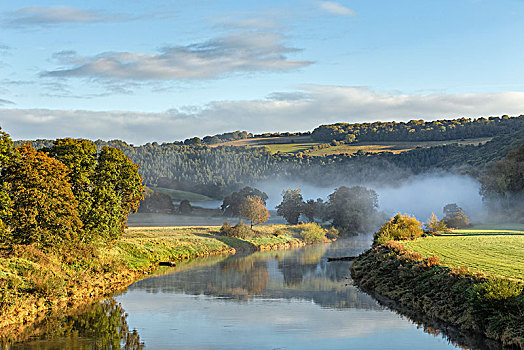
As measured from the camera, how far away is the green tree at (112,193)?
53000mm

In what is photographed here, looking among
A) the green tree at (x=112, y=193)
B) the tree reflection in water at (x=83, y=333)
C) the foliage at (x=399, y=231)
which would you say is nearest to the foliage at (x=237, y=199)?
the foliage at (x=399, y=231)

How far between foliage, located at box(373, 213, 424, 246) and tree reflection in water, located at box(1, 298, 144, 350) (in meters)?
40.1

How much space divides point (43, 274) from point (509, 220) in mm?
80965

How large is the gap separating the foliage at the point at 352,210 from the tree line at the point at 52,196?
87.5 meters

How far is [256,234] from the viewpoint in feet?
351

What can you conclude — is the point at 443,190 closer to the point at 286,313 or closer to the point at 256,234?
the point at 256,234

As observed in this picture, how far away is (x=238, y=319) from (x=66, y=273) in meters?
15.2

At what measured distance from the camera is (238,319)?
3556 centimetres

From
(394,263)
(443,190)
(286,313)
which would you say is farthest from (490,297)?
(443,190)

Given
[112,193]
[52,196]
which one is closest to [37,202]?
[52,196]

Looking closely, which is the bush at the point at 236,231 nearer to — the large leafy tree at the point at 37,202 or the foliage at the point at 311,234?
the foliage at the point at 311,234

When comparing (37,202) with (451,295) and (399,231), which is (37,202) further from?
(399,231)

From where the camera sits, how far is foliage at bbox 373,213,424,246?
70.9m

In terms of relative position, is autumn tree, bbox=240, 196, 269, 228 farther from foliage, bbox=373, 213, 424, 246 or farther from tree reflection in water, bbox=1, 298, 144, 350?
tree reflection in water, bbox=1, 298, 144, 350
